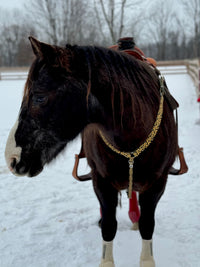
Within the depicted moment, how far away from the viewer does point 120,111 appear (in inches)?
54.8

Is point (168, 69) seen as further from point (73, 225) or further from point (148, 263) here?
point (148, 263)

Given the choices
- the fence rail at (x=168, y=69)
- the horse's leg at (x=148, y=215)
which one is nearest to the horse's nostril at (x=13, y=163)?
the horse's leg at (x=148, y=215)

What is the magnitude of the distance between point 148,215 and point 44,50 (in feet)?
4.84

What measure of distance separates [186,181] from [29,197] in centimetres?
238

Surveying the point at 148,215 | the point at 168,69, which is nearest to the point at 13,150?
the point at 148,215

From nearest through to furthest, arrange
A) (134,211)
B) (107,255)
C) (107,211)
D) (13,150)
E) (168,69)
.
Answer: (13,150) < (107,211) < (107,255) < (134,211) < (168,69)

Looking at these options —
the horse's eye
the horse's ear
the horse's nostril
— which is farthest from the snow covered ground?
the horse's ear

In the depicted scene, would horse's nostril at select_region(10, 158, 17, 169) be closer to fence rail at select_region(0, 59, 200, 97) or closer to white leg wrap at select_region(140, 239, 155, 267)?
white leg wrap at select_region(140, 239, 155, 267)

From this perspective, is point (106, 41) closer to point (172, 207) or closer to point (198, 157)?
point (198, 157)

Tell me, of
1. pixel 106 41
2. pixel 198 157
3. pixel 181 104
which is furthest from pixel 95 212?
pixel 106 41

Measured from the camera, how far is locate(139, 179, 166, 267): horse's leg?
1.82 metres

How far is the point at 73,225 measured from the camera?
2.68 m

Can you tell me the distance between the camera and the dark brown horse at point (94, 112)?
1269mm

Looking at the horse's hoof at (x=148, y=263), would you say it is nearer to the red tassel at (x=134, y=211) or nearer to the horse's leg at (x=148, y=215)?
the horse's leg at (x=148, y=215)
